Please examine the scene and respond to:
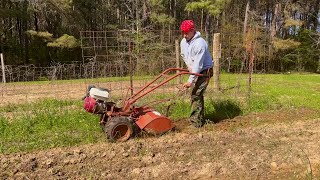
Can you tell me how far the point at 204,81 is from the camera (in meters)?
6.66

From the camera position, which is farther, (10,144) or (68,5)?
(68,5)

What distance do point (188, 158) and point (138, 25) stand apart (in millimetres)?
21524

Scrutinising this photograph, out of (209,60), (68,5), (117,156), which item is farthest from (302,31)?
(117,156)

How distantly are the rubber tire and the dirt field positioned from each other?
0.44ft

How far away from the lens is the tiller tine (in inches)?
236

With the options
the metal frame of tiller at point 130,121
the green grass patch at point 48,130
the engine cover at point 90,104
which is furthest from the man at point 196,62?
the green grass patch at point 48,130

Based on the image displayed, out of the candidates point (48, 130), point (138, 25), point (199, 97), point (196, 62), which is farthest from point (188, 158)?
point (138, 25)

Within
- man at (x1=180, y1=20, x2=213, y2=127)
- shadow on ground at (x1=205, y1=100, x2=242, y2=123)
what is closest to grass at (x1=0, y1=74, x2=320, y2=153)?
shadow on ground at (x1=205, y1=100, x2=242, y2=123)

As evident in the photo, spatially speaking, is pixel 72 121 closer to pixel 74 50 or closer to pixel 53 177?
pixel 53 177

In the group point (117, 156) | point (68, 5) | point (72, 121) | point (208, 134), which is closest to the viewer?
point (117, 156)

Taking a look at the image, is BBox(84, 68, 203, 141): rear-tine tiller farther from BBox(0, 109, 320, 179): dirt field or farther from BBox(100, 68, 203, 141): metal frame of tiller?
BBox(0, 109, 320, 179): dirt field

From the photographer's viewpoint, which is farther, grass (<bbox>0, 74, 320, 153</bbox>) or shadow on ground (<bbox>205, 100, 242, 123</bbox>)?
shadow on ground (<bbox>205, 100, 242, 123</bbox>)

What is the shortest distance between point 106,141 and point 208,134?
185 cm

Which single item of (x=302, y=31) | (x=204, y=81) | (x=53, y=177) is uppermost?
(x=302, y=31)
